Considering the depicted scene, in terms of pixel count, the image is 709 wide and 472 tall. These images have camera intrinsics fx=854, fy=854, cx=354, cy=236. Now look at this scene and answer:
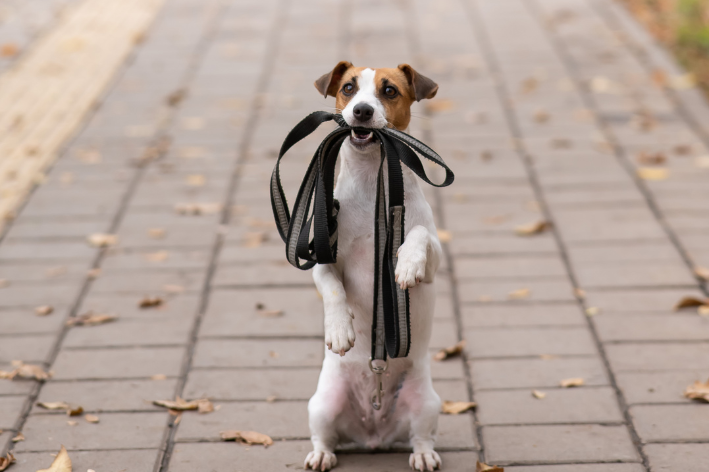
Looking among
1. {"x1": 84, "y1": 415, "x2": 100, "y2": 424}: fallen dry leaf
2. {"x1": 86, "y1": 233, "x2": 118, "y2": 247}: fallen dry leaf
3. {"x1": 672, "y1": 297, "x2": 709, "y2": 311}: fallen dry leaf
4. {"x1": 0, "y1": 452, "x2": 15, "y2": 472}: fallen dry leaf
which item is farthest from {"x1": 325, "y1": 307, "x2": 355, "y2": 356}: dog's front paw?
{"x1": 86, "y1": 233, "x2": 118, "y2": 247}: fallen dry leaf

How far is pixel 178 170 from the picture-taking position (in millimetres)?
6613

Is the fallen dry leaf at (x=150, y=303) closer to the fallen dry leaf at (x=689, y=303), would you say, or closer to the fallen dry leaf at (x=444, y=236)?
the fallen dry leaf at (x=444, y=236)

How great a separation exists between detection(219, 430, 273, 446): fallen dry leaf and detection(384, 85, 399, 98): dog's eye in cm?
151

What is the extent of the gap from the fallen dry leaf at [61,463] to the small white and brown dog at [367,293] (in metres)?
0.95

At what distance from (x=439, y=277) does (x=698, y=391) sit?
64.9 inches

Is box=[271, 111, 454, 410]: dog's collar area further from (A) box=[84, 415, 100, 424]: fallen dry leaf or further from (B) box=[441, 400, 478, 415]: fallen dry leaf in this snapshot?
(A) box=[84, 415, 100, 424]: fallen dry leaf

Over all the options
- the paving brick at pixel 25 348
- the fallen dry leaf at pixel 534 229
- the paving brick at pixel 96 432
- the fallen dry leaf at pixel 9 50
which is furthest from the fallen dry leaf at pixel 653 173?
the fallen dry leaf at pixel 9 50

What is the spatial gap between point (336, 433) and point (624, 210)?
3202mm

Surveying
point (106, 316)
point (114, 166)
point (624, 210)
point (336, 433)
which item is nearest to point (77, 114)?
point (114, 166)

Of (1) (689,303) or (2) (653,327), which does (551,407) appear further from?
(1) (689,303)

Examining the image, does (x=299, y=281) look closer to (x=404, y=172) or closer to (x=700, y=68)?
(x=404, y=172)

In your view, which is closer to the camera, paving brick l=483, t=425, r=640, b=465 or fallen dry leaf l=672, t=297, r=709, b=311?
paving brick l=483, t=425, r=640, b=465

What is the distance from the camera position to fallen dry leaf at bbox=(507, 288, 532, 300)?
4.78 meters

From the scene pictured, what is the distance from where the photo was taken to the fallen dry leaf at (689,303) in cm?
459
